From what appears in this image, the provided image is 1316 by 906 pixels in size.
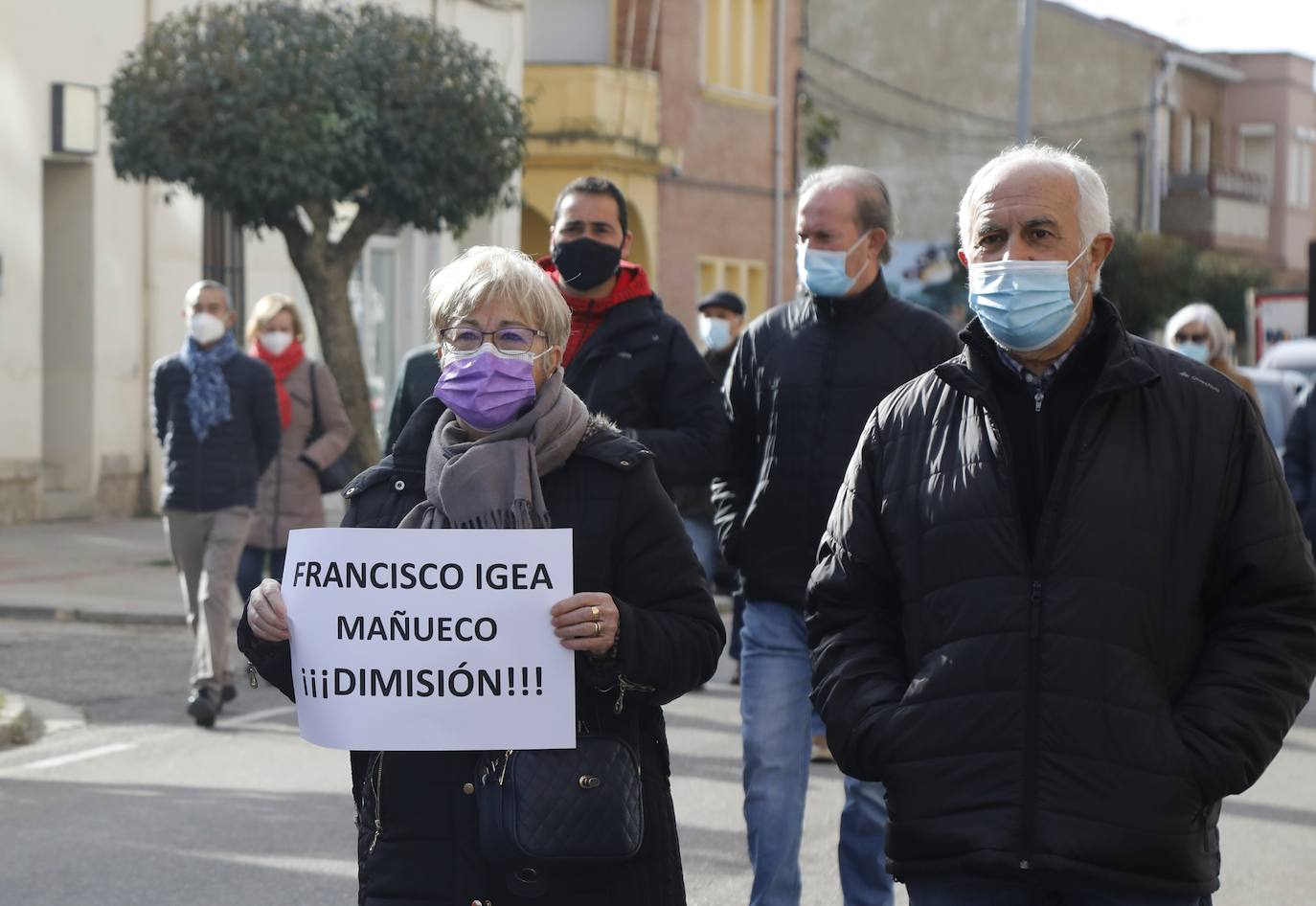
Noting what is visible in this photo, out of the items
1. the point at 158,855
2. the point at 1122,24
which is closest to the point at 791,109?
the point at 1122,24

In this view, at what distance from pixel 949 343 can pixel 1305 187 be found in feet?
197

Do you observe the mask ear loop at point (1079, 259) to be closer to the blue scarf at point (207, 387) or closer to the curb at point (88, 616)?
the blue scarf at point (207, 387)

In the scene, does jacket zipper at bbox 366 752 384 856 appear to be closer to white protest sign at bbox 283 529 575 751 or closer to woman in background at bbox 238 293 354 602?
white protest sign at bbox 283 529 575 751

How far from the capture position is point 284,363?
10922mm

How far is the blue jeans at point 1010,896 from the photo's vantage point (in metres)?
3.35

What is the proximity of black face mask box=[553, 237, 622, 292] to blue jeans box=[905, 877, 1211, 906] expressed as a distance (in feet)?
8.71

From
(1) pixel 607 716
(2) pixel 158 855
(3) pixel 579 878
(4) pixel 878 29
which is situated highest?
(4) pixel 878 29

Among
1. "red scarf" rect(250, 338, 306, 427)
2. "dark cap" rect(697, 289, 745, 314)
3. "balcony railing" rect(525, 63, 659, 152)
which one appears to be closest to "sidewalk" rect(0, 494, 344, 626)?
"red scarf" rect(250, 338, 306, 427)

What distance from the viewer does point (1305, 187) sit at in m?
63.0

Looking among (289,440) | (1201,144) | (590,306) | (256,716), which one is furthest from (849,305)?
(1201,144)

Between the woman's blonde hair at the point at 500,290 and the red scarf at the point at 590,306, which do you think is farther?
the red scarf at the point at 590,306

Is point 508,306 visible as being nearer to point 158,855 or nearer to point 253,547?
point 158,855

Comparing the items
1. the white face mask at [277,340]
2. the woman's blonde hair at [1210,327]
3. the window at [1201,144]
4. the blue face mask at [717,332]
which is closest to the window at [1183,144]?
the window at [1201,144]

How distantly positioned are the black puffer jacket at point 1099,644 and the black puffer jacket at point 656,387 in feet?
7.52
